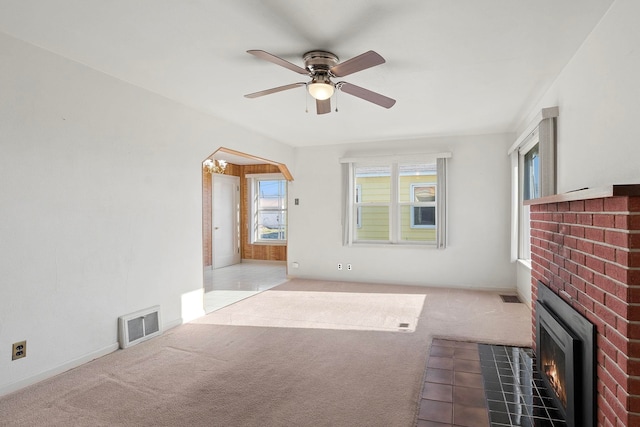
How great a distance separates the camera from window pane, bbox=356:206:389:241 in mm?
6438

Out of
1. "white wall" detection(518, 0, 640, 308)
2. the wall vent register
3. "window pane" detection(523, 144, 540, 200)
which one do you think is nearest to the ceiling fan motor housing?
"white wall" detection(518, 0, 640, 308)

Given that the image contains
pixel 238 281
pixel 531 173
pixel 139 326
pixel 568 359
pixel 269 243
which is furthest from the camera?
pixel 269 243

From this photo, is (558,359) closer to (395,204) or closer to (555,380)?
(555,380)

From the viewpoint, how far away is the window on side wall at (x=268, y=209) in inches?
347

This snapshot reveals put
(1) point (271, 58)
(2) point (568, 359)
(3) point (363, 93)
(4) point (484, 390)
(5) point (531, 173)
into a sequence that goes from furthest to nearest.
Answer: (5) point (531, 173) → (3) point (363, 93) → (4) point (484, 390) → (1) point (271, 58) → (2) point (568, 359)

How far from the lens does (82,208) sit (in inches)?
120

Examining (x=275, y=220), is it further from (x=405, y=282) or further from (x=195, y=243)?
(x=195, y=243)

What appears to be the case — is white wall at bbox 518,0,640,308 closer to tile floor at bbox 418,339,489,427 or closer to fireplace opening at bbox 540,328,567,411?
fireplace opening at bbox 540,328,567,411

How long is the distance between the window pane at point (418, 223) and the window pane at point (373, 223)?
0.90ft

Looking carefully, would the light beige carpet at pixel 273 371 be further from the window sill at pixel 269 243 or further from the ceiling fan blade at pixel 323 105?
the window sill at pixel 269 243

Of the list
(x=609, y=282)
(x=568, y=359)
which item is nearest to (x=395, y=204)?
(x=568, y=359)

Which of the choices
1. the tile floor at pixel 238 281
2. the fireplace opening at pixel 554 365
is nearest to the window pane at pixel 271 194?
the tile floor at pixel 238 281

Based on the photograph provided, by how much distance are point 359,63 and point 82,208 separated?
2440 mm

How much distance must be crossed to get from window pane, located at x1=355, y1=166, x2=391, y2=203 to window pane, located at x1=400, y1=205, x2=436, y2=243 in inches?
16.0
